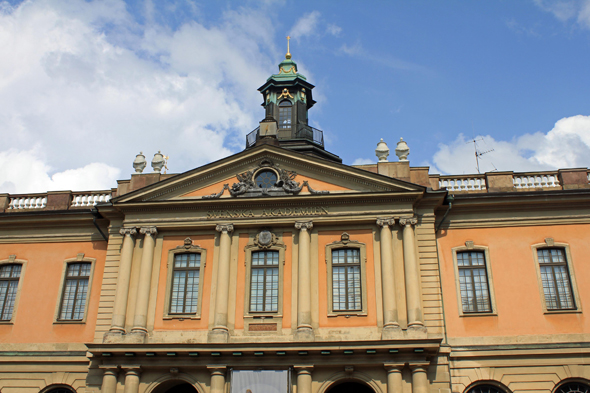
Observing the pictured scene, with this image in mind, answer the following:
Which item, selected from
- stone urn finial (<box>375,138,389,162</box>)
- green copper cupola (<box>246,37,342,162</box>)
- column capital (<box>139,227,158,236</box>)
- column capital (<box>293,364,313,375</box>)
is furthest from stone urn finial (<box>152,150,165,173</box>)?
column capital (<box>293,364,313,375</box>)

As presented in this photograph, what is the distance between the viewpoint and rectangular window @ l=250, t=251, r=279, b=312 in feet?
73.3

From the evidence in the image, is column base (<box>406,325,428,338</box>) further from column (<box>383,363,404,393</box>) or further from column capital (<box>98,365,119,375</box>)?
column capital (<box>98,365,119,375</box>)

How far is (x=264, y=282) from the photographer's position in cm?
2270

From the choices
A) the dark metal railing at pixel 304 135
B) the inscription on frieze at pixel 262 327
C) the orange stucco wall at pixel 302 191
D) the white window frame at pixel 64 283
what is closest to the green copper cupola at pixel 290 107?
the dark metal railing at pixel 304 135

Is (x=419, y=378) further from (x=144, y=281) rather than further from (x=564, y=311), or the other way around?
(x=144, y=281)

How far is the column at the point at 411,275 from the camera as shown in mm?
21109

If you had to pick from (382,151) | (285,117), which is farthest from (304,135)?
(382,151)

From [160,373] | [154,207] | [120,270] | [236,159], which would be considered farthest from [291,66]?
[160,373]

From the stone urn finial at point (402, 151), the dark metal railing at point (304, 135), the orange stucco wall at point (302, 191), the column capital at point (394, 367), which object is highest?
the dark metal railing at point (304, 135)

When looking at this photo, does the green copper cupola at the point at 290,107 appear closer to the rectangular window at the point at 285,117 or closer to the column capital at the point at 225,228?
the rectangular window at the point at 285,117

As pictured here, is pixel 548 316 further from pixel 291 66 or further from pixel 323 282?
pixel 291 66

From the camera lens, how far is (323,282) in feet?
73.5

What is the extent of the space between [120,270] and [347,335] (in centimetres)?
936

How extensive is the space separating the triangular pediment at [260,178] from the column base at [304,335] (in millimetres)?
5401
